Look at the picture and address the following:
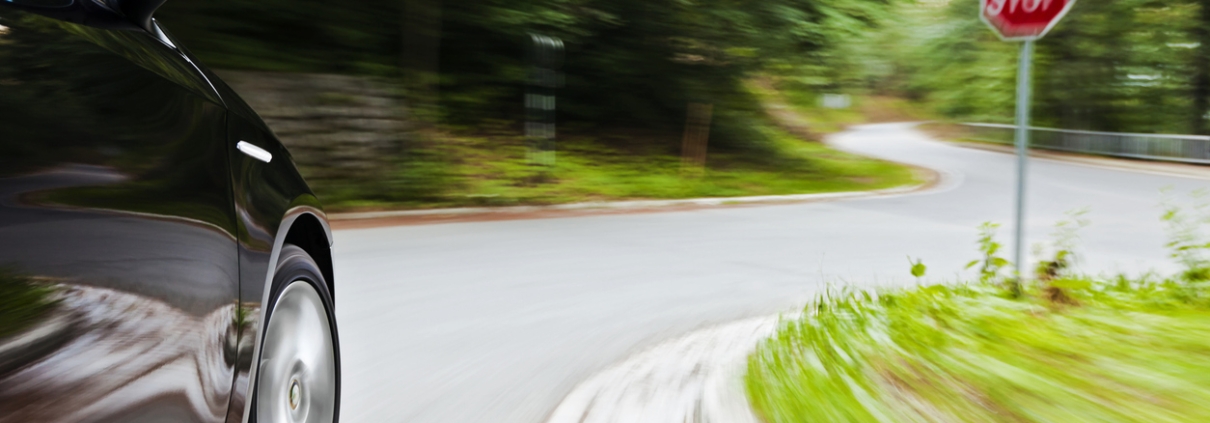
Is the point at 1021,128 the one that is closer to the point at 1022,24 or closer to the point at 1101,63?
the point at 1022,24

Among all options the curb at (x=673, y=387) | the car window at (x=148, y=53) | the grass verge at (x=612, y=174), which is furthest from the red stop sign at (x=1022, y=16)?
the grass verge at (x=612, y=174)

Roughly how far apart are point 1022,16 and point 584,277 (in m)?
3.67

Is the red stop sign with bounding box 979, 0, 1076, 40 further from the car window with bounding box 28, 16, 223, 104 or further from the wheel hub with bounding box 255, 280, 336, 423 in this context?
the car window with bounding box 28, 16, 223, 104

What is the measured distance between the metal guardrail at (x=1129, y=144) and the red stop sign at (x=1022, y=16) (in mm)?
24335

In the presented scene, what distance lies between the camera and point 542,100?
60.7 ft

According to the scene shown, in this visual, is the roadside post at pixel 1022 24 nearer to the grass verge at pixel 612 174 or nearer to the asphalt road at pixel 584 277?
the asphalt road at pixel 584 277

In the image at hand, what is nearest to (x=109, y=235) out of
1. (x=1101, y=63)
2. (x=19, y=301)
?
(x=19, y=301)

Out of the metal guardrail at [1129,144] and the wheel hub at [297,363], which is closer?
the wheel hub at [297,363]

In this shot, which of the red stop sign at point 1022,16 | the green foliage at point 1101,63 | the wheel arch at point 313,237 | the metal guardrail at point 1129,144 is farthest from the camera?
the green foliage at point 1101,63

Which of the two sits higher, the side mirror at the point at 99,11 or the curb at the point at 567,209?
the side mirror at the point at 99,11

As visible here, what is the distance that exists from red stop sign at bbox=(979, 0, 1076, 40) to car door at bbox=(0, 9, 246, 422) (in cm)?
495

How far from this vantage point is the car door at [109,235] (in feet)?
5.00

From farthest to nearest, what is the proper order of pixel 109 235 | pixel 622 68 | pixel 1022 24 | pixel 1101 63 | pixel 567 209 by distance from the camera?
pixel 1101 63 → pixel 622 68 → pixel 567 209 → pixel 1022 24 → pixel 109 235

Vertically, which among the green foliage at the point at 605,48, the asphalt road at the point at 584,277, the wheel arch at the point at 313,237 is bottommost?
the asphalt road at the point at 584,277
